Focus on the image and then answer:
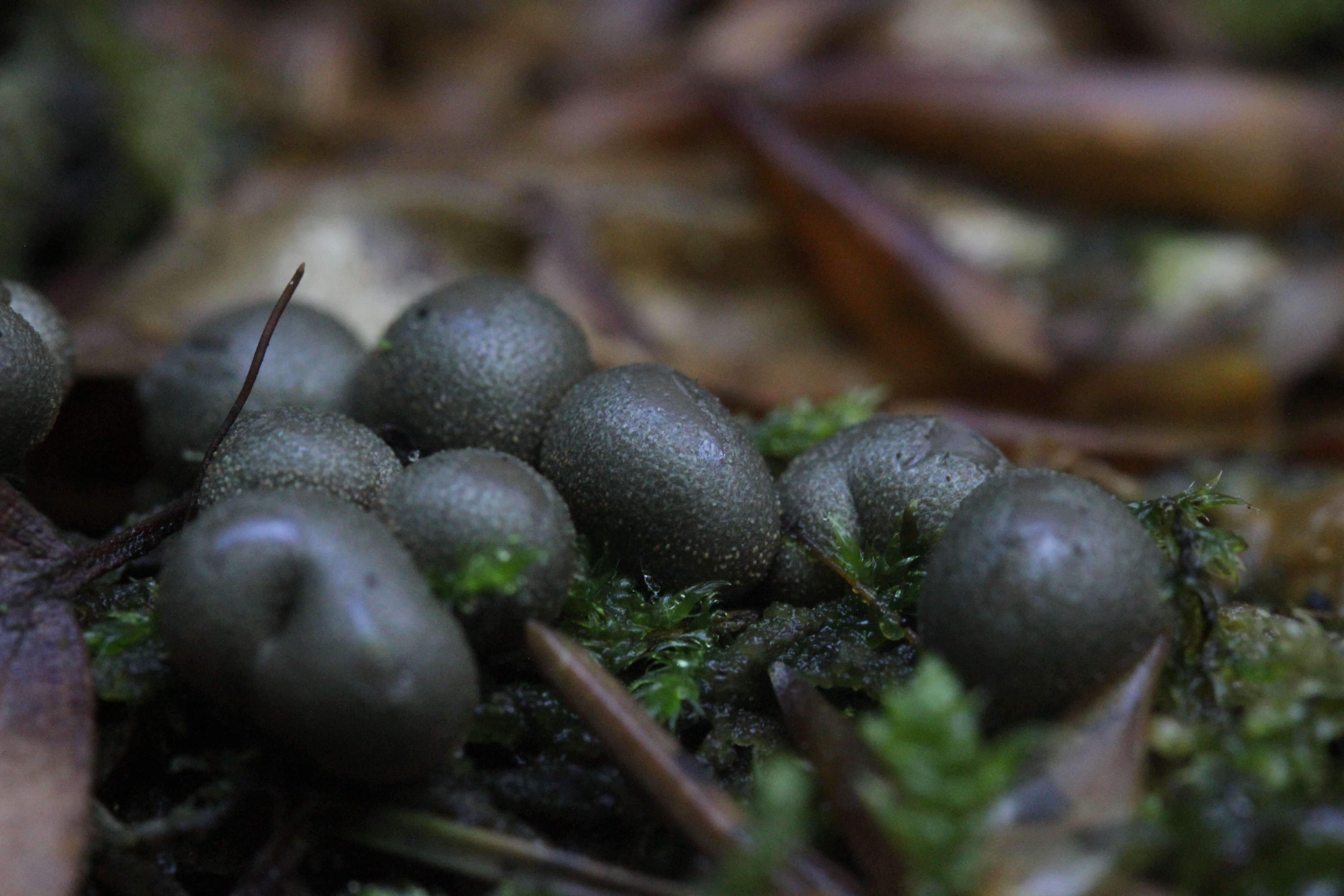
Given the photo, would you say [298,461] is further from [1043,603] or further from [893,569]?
[1043,603]

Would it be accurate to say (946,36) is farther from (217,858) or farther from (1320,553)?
(217,858)

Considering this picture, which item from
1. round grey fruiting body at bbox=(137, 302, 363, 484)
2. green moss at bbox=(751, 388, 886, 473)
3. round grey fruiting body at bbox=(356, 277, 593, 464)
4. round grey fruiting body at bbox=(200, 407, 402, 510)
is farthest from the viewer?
green moss at bbox=(751, 388, 886, 473)

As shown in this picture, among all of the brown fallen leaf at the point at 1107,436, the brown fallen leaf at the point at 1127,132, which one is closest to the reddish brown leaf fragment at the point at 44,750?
the brown fallen leaf at the point at 1107,436

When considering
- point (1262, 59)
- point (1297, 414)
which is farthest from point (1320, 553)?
point (1262, 59)

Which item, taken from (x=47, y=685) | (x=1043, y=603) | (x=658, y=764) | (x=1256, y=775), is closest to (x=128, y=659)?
(x=47, y=685)

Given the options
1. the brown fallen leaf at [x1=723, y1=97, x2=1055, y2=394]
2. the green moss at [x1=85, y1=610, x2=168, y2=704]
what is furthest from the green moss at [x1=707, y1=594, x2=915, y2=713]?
the brown fallen leaf at [x1=723, y1=97, x2=1055, y2=394]

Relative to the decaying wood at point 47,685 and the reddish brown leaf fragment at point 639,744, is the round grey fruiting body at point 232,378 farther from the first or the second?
the reddish brown leaf fragment at point 639,744

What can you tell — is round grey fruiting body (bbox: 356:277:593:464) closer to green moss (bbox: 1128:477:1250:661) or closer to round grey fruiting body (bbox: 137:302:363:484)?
round grey fruiting body (bbox: 137:302:363:484)

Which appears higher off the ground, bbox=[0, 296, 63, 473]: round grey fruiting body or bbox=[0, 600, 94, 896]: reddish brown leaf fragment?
bbox=[0, 296, 63, 473]: round grey fruiting body
